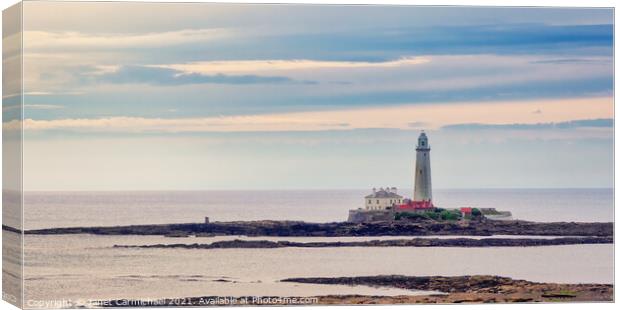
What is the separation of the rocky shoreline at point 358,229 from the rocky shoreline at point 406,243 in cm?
10

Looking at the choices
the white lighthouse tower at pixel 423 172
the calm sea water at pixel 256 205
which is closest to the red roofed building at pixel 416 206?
the white lighthouse tower at pixel 423 172

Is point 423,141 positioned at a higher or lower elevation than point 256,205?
higher

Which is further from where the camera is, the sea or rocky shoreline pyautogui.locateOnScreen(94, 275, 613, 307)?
rocky shoreline pyautogui.locateOnScreen(94, 275, 613, 307)

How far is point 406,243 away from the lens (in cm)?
2720

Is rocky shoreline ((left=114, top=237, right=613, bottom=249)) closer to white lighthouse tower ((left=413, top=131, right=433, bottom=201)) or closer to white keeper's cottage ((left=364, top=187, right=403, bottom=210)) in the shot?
white keeper's cottage ((left=364, top=187, right=403, bottom=210))

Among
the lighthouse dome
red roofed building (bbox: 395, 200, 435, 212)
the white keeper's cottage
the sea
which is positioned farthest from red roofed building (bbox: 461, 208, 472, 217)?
the lighthouse dome

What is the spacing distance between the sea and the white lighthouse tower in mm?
172

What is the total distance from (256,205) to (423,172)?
2.57 meters

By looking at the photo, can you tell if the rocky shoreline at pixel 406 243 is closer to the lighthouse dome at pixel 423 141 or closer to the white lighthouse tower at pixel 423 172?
A: the white lighthouse tower at pixel 423 172

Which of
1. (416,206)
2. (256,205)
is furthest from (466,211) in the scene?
(256,205)

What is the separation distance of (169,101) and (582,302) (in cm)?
681

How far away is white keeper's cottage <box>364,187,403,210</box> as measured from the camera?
1071 inches

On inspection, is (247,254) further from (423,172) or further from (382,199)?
(423,172)

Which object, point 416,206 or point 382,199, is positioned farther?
point 416,206
